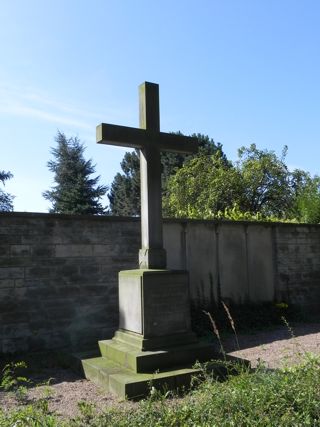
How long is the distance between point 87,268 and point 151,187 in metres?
2.45

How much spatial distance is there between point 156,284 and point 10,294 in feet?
8.89

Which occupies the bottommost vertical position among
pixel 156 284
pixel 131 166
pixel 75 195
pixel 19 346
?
pixel 19 346

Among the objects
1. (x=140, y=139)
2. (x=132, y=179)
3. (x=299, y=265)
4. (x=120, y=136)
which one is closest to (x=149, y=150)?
(x=140, y=139)

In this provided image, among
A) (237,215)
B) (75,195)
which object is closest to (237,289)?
(237,215)

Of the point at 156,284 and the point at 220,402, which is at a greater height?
the point at 156,284

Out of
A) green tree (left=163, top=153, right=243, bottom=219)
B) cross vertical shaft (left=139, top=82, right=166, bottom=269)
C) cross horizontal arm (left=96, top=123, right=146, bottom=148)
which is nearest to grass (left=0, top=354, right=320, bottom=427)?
cross vertical shaft (left=139, top=82, right=166, bottom=269)

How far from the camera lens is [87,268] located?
772 centimetres

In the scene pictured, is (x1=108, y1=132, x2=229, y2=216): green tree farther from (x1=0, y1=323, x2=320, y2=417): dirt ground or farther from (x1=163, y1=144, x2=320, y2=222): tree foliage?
(x1=0, y1=323, x2=320, y2=417): dirt ground

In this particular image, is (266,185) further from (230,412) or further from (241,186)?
(230,412)

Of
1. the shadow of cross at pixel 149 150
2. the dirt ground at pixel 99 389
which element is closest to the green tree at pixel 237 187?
the dirt ground at pixel 99 389

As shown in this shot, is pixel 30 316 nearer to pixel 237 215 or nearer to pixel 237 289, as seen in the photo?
pixel 237 289

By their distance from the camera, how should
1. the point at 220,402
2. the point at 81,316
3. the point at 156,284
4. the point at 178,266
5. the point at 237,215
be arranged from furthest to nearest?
the point at 237,215 < the point at 178,266 < the point at 81,316 < the point at 156,284 < the point at 220,402

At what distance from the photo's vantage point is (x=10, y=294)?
6.98 meters

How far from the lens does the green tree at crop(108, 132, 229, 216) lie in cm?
3484
